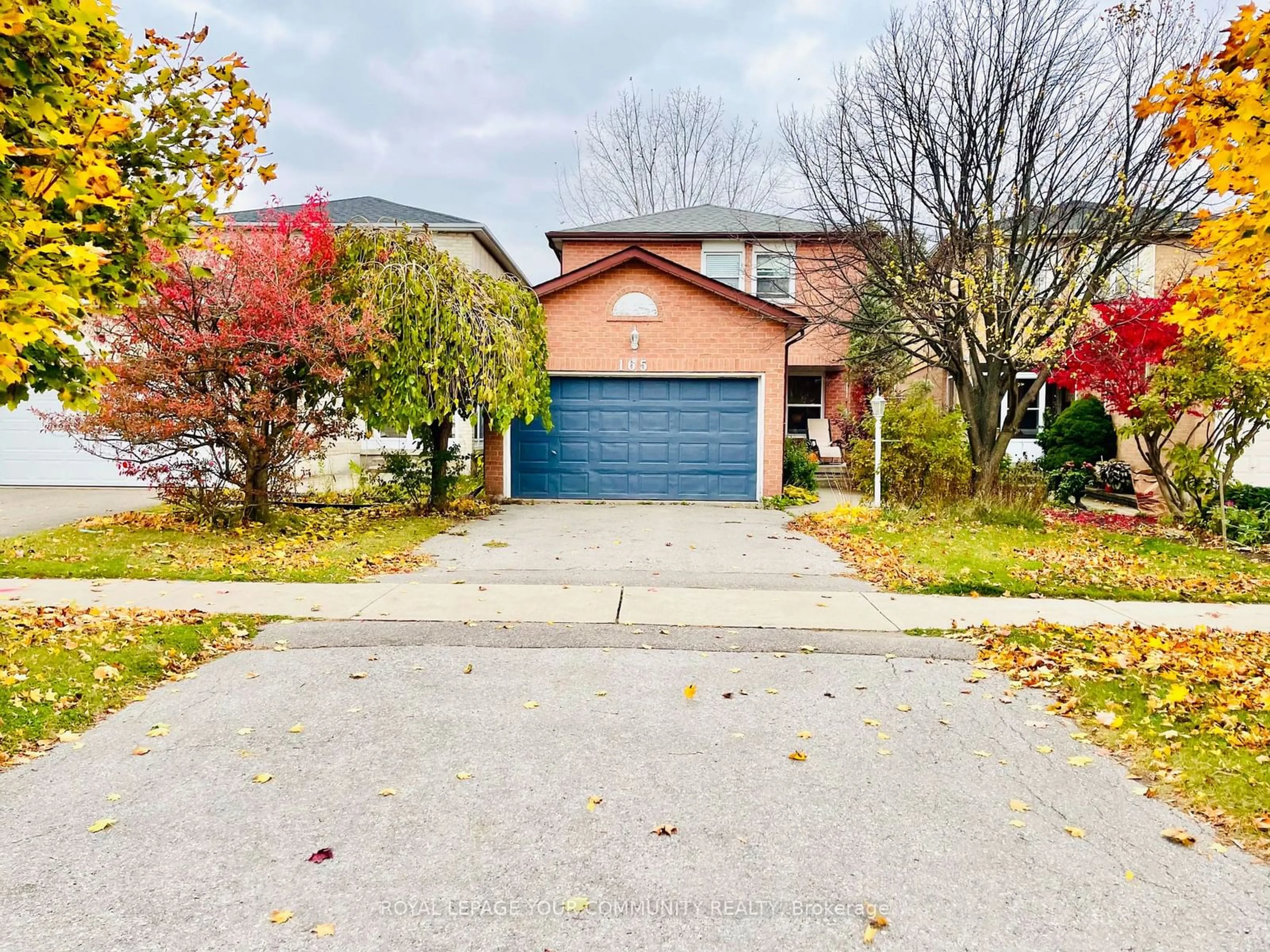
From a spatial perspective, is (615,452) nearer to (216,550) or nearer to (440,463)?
(440,463)

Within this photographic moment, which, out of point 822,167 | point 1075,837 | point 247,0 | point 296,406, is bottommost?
point 1075,837

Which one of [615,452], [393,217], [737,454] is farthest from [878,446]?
[393,217]

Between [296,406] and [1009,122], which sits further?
[1009,122]

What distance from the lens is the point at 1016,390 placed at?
14.2 metres

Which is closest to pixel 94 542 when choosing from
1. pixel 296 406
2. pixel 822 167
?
pixel 296 406

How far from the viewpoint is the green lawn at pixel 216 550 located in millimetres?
7648

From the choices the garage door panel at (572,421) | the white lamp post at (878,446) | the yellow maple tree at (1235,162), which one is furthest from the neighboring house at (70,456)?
the yellow maple tree at (1235,162)

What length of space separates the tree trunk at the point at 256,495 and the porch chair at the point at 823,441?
562 inches

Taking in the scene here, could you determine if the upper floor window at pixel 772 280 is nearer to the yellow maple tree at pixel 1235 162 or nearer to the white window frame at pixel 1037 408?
the white window frame at pixel 1037 408

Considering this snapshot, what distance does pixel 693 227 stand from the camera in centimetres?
2106

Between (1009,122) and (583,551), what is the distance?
30.2 ft

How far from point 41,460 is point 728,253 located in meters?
16.3

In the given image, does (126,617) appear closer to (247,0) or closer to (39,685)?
(39,685)

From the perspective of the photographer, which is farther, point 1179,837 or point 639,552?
point 639,552
